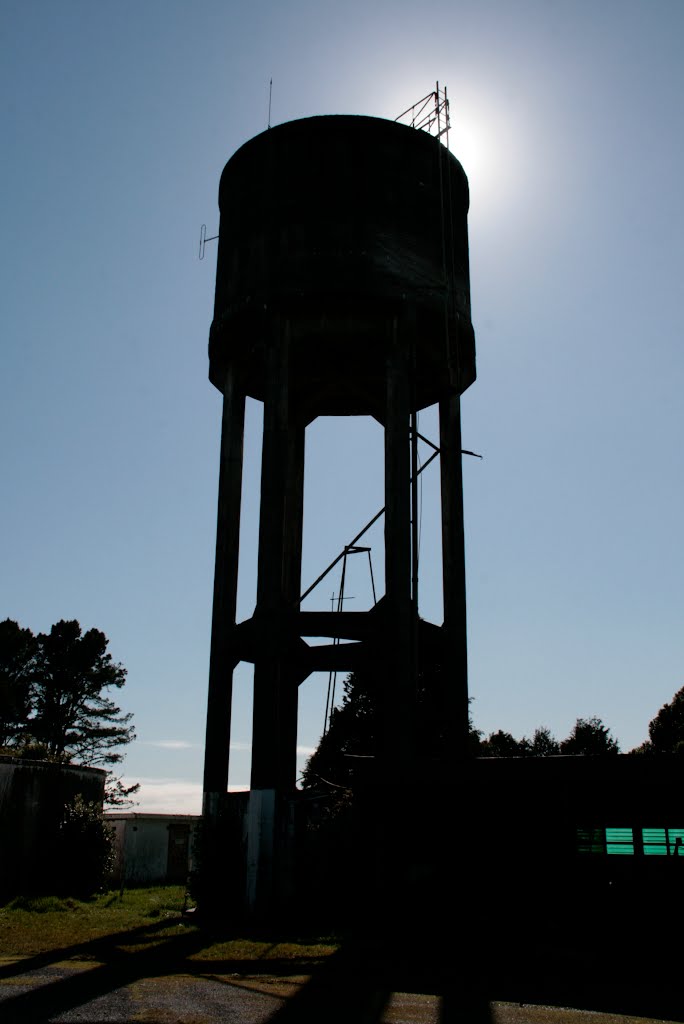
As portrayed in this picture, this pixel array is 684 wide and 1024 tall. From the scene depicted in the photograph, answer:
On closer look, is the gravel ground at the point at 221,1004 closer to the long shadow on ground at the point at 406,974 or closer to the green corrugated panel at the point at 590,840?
the long shadow on ground at the point at 406,974

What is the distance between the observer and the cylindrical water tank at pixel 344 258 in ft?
65.3

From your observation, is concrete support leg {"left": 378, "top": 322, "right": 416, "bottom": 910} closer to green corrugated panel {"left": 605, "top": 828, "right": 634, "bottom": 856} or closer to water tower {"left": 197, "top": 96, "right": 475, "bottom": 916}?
water tower {"left": 197, "top": 96, "right": 475, "bottom": 916}

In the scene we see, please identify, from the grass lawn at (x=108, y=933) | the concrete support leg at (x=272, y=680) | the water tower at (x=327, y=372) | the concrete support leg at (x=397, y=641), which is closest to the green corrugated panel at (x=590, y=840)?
the concrete support leg at (x=397, y=641)

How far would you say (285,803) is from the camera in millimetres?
18219

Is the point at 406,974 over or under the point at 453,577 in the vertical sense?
under

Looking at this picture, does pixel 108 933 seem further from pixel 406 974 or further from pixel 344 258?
pixel 344 258

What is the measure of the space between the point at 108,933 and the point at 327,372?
1228cm

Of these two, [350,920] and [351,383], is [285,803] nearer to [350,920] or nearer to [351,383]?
[350,920]

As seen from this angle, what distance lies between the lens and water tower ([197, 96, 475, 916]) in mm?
18531

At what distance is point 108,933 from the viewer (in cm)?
1608

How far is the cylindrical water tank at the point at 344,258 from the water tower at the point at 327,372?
0.04 m

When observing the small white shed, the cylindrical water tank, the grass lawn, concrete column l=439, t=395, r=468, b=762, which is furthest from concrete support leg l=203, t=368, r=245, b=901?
the small white shed

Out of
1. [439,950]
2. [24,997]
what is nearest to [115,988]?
[24,997]

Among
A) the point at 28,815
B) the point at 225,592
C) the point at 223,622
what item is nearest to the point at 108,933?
the point at 223,622
